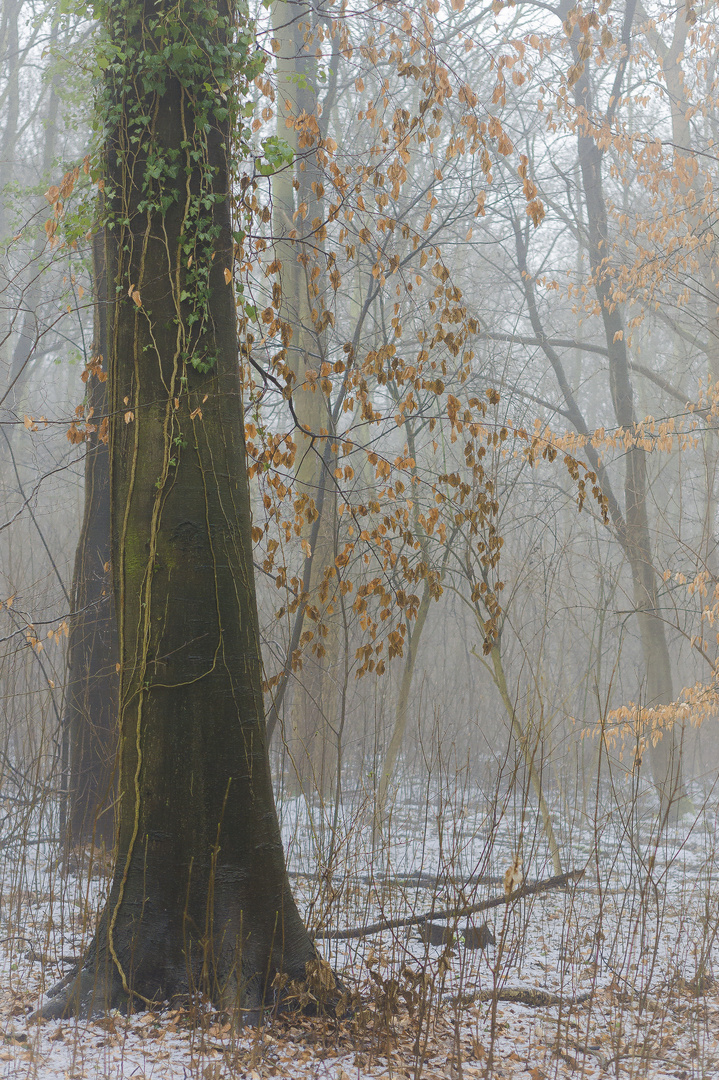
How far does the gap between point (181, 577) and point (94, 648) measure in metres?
3.07

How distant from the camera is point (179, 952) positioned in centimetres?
290

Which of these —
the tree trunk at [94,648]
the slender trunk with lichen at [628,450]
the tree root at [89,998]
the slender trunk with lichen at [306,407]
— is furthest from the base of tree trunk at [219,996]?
the slender trunk with lichen at [628,450]

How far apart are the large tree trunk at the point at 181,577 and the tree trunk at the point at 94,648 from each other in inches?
96.9

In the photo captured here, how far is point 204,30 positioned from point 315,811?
607 centimetres

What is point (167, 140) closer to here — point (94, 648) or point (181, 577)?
point (181, 577)

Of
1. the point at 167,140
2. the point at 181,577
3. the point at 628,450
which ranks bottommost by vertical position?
the point at 181,577

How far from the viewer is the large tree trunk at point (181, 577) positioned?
9.52ft

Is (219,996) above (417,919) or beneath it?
beneath

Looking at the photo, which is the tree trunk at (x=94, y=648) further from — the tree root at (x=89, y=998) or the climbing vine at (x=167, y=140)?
the tree root at (x=89, y=998)

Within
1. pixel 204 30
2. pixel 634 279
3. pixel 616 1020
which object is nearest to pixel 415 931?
pixel 616 1020

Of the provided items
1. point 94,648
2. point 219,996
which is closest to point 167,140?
A: point 219,996

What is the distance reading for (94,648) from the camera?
5.79 m

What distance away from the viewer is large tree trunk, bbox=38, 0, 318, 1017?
290 centimetres

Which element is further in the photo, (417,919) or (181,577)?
(417,919)
